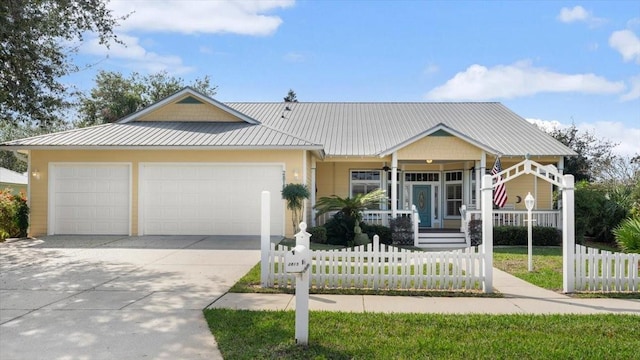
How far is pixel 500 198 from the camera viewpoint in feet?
48.3

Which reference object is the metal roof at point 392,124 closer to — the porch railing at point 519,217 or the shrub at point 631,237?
the porch railing at point 519,217

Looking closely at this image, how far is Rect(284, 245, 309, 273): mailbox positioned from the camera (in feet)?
16.3

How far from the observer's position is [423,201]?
19.4m

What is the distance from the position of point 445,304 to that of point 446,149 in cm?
1021

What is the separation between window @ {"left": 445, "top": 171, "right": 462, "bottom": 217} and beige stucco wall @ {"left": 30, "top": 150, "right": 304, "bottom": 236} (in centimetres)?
735

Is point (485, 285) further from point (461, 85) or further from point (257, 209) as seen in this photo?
point (461, 85)

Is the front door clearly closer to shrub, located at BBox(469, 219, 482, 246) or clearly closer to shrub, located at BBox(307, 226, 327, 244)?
shrub, located at BBox(469, 219, 482, 246)

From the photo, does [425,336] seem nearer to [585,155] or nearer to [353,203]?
[353,203]

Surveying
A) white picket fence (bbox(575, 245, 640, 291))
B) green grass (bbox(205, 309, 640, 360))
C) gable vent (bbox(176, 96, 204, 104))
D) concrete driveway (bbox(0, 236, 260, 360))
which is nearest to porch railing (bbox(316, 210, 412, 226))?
concrete driveway (bbox(0, 236, 260, 360))

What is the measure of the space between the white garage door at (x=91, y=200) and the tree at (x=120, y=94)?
19459 mm

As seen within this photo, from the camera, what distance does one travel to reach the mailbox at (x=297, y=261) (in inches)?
195

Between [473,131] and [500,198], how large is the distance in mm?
6319

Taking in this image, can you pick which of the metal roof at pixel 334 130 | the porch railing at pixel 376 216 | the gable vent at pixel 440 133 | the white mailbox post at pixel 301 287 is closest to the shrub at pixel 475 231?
the porch railing at pixel 376 216

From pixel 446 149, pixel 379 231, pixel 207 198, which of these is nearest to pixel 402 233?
pixel 379 231
